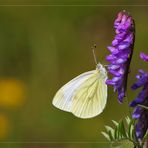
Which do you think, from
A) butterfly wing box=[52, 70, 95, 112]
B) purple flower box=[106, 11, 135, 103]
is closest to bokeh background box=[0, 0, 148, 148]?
butterfly wing box=[52, 70, 95, 112]

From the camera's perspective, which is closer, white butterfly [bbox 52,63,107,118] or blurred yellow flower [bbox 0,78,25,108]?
white butterfly [bbox 52,63,107,118]

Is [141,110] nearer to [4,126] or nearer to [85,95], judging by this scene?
[85,95]

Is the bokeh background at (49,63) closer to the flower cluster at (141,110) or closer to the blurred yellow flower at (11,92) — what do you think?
the blurred yellow flower at (11,92)

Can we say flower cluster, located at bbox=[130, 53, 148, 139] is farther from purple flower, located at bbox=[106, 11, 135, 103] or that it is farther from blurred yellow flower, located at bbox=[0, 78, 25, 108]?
blurred yellow flower, located at bbox=[0, 78, 25, 108]

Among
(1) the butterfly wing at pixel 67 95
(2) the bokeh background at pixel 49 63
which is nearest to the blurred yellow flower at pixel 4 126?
(2) the bokeh background at pixel 49 63

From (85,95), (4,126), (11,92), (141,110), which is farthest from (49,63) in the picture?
(141,110)

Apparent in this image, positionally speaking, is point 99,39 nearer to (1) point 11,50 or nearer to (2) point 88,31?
(2) point 88,31
